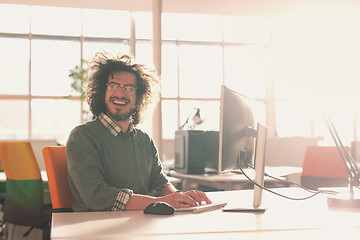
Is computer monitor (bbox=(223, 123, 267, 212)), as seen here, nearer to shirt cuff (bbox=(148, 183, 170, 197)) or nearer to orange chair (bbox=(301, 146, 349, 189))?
shirt cuff (bbox=(148, 183, 170, 197))

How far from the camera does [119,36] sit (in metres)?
7.58

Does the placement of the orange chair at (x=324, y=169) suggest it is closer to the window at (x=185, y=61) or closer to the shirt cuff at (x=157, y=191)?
the shirt cuff at (x=157, y=191)

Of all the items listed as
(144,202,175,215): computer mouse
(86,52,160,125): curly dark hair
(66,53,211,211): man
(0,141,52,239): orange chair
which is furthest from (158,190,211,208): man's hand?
(0,141,52,239): orange chair

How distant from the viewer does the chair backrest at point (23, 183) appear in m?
2.60

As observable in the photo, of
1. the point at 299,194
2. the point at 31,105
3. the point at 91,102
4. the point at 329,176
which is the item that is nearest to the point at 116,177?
the point at 91,102

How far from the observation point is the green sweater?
1.61 m

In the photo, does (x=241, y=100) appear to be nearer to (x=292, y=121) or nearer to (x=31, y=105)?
(x=31, y=105)

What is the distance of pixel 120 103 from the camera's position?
78.0 inches

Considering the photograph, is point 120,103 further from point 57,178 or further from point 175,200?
point 175,200

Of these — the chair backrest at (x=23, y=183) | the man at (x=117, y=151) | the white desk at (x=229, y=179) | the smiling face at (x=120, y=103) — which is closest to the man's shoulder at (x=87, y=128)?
the man at (x=117, y=151)

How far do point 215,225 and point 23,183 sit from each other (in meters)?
1.87

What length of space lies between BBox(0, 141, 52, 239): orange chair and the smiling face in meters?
0.93

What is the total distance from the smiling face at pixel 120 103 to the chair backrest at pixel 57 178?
0.33 metres

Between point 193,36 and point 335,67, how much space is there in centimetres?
621
